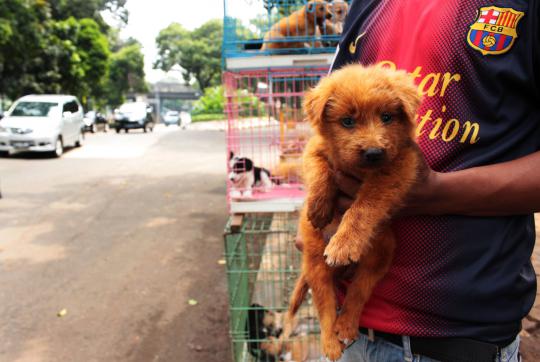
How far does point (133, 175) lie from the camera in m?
11.3

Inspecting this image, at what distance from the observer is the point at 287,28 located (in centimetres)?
444

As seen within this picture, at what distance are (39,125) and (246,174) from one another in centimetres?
1127

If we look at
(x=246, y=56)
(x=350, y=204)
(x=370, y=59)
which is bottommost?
(x=350, y=204)

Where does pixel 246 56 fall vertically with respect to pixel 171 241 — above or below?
above

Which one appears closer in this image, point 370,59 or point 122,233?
point 370,59

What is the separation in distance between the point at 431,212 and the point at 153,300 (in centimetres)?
421

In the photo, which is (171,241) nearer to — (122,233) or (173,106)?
(122,233)

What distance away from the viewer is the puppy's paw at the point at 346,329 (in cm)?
143

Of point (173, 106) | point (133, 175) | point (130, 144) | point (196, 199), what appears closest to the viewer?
point (196, 199)

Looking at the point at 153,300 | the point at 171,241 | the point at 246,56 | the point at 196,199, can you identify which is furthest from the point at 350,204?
the point at 196,199

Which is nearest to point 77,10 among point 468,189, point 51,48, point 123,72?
point 51,48

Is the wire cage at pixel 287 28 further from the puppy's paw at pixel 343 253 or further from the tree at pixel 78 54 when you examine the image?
the tree at pixel 78 54

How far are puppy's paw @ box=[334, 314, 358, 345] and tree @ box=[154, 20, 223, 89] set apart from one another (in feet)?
171

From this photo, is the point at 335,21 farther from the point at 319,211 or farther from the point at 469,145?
the point at 469,145
